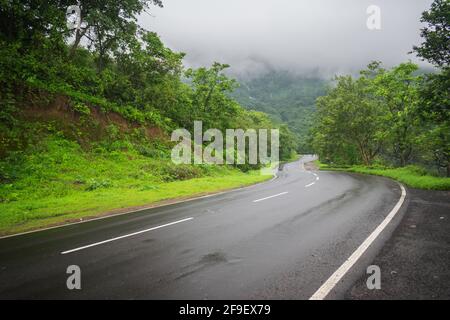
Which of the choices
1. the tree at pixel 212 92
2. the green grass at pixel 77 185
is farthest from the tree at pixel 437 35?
the tree at pixel 212 92

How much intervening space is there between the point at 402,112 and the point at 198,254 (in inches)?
1074

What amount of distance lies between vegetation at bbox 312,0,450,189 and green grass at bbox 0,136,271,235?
12063mm

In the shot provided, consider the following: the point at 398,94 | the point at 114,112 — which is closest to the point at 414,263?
the point at 114,112

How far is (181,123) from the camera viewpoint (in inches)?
1262

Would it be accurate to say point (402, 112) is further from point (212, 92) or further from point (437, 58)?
point (212, 92)

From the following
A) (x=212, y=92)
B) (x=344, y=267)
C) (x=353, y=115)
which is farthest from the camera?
(x=212, y=92)

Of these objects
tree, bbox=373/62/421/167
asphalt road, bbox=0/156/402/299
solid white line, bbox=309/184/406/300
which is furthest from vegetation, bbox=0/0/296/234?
tree, bbox=373/62/421/167

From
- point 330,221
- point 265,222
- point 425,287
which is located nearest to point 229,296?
point 425,287

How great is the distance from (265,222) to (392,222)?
3483mm

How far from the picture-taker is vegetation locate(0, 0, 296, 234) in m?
13.7

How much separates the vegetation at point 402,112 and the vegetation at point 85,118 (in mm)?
12149

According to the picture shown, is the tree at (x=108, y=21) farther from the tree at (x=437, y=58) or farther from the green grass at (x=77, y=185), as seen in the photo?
the tree at (x=437, y=58)

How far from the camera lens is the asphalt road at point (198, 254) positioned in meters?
4.29

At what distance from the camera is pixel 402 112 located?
1020 inches
